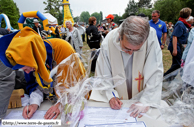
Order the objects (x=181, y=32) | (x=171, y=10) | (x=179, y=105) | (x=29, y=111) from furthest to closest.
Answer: (x=171, y=10) → (x=181, y=32) → (x=29, y=111) → (x=179, y=105)

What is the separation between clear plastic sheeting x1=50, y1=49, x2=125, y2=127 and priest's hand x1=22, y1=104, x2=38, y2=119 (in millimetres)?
311

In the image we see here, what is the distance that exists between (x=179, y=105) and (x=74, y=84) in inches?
34.2

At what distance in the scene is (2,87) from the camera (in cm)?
113

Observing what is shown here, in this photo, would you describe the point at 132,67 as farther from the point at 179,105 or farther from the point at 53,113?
the point at 53,113

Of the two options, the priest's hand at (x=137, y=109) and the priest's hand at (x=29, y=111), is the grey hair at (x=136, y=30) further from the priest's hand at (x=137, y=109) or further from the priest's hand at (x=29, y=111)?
the priest's hand at (x=29, y=111)

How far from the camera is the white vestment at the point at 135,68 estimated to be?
1.24 m

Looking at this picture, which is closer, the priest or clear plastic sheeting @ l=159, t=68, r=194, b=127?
clear plastic sheeting @ l=159, t=68, r=194, b=127

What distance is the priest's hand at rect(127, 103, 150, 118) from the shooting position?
109 centimetres

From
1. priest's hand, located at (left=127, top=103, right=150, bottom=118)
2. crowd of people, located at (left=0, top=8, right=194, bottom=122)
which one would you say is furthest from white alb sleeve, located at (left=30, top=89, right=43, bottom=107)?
priest's hand, located at (left=127, top=103, right=150, bottom=118)

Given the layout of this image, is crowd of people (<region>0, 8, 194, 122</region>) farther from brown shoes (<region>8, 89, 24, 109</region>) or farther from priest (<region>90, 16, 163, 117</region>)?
brown shoes (<region>8, 89, 24, 109</region>)

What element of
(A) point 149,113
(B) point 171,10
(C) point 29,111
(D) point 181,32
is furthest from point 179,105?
(B) point 171,10

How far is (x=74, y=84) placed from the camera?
1.12 metres

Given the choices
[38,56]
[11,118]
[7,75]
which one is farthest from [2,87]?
[38,56]

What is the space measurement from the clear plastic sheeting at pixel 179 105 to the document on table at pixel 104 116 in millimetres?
273
